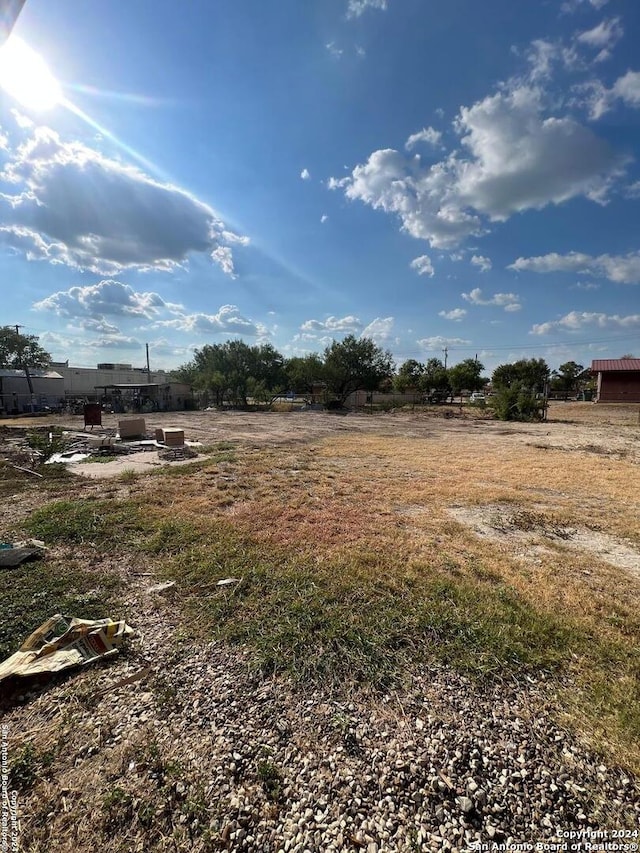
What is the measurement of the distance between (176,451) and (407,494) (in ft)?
22.6

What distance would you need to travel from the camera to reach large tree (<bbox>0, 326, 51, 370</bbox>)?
108 ft

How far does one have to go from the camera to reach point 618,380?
102 feet

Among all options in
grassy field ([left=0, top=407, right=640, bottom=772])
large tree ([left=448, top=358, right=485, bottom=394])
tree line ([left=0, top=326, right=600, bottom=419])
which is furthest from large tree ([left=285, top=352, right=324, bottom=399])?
grassy field ([left=0, top=407, right=640, bottom=772])

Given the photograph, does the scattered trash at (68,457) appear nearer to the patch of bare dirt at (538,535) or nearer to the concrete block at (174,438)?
the concrete block at (174,438)

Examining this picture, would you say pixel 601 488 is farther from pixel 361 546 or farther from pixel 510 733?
pixel 510 733

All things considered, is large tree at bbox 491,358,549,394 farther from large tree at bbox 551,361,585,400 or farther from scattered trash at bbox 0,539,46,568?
scattered trash at bbox 0,539,46,568

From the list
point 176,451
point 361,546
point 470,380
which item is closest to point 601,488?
point 361,546

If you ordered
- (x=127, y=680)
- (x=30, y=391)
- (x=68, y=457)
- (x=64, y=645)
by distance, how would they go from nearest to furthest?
1. (x=127, y=680)
2. (x=64, y=645)
3. (x=68, y=457)
4. (x=30, y=391)

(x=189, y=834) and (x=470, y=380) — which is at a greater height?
(x=470, y=380)

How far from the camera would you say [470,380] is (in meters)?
44.2

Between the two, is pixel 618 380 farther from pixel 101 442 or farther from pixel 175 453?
pixel 101 442

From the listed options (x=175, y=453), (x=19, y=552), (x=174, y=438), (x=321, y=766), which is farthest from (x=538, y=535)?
(x=174, y=438)

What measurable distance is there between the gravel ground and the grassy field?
0.75 ft

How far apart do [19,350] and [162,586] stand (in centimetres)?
4109
